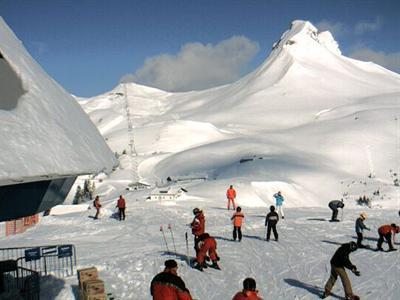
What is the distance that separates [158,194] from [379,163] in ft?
115

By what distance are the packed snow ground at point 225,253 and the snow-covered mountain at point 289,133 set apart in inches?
424

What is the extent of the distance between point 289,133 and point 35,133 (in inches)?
2984

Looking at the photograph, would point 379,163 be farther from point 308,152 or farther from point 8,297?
point 8,297

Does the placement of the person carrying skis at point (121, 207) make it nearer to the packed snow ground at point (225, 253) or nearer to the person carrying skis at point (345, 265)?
the packed snow ground at point (225, 253)

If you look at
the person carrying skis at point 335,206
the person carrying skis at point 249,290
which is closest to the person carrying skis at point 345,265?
the person carrying skis at point 249,290

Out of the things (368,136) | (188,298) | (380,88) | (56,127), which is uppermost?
(380,88)

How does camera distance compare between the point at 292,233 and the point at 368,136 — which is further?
the point at 368,136

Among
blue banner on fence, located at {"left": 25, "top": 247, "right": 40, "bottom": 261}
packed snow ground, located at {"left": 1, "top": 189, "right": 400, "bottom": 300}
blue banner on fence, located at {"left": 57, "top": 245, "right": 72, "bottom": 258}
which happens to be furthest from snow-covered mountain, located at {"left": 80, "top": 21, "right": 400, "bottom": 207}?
blue banner on fence, located at {"left": 25, "top": 247, "right": 40, "bottom": 261}

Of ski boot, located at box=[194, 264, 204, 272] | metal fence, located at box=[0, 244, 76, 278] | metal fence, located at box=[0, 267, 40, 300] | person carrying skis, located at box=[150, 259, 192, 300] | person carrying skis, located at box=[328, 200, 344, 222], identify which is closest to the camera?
person carrying skis, located at box=[150, 259, 192, 300]

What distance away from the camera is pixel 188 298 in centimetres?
646

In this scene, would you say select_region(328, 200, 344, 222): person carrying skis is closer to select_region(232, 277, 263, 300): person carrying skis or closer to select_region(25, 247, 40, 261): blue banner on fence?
select_region(25, 247, 40, 261): blue banner on fence

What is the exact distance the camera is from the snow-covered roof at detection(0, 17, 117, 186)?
13.9 feet

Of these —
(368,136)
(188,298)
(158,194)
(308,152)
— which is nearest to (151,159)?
(308,152)

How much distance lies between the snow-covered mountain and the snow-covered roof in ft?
85.8
